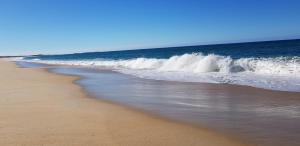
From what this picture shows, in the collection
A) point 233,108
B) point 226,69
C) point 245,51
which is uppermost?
point 233,108

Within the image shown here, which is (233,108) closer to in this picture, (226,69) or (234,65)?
(226,69)

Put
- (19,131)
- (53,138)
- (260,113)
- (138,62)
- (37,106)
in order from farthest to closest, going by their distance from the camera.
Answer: (138,62) → (37,106) → (260,113) → (19,131) → (53,138)

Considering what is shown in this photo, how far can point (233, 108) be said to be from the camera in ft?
23.9

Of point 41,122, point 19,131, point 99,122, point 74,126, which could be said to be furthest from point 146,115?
point 19,131

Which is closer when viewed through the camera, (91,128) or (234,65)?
(91,128)

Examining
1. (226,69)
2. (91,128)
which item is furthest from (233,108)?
(226,69)

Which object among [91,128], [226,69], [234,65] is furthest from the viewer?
[234,65]

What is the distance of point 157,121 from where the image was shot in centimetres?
628

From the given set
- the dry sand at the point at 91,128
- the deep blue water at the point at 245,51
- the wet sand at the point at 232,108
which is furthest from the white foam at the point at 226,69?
the deep blue water at the point at 245,51

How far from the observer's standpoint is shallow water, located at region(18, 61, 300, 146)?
207 inches

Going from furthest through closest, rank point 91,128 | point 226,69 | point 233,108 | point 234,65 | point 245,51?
point 245,51 → point 234,65 → point 226,69 → point 233,108 → point 91,128

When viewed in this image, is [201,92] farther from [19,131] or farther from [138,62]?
[138,62]

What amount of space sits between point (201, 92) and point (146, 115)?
3.51 m

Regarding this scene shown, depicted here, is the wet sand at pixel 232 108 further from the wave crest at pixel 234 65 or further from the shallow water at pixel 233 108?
the wave crest at pixel 234 65
